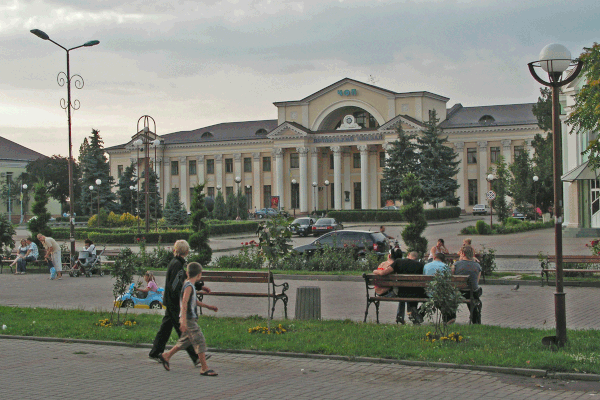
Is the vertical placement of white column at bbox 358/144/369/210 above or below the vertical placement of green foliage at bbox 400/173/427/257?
above

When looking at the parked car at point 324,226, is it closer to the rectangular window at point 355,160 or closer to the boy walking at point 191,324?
the rectangular window at point 355,160

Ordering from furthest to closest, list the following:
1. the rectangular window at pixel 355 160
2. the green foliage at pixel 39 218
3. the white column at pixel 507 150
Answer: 1. the rectangular window at pixel 355 160
2. the white column at pixel 507 150
3. the green foliage at pixel 39 218

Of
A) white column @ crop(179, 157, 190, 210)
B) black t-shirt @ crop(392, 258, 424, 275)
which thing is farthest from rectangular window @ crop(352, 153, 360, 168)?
black t-shirt @ crop(392, 258, 424, 275)

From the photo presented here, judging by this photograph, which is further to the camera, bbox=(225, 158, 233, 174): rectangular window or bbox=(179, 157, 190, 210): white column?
bbox=(179, 157, 190, 210): white column

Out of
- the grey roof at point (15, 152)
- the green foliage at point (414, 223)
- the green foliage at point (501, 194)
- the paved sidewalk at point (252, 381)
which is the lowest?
the paved sidewalk at point (252, 381)

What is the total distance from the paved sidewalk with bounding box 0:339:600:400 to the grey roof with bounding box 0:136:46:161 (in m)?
93.2

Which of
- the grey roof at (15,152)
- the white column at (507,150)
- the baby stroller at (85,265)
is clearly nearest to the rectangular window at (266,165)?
the white column at (507,150)

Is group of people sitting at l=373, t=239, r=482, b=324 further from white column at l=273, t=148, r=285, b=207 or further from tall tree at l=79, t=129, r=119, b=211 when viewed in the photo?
white column at l=273, t=148, r=285, b=207

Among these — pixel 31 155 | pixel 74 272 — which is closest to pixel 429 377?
pixel 74 272

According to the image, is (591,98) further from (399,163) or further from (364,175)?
(364,175)

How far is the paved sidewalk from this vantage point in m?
7.39

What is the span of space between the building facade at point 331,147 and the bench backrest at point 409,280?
5920 centimetres

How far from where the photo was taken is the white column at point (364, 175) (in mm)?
79688

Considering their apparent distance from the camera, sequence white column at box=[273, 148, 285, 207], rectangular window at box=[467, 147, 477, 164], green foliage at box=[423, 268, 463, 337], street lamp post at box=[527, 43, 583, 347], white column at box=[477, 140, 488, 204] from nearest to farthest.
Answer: street lamp post at box=[527, 43, 583, 347]
green foliage at box=[423, 268, 463, 337]
white column at box=[477, 140, 488, 204]
rectangular window at box=[467, 147, 477, 164]
white column at box=[273, 148, 285, 207]
